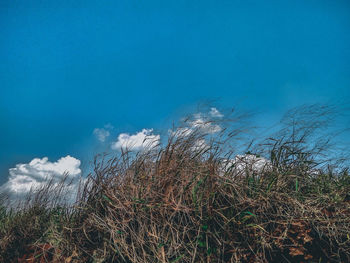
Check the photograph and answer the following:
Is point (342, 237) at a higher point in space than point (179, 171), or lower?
lower

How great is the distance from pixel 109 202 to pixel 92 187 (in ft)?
1.31

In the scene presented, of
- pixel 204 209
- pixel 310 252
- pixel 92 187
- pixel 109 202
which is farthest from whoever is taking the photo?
pixel 92 187

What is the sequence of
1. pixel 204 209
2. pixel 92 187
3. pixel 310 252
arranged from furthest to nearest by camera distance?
pixel 92 187 < pixel 204 209 < pixel 310 252

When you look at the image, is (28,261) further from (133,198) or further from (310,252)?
(310,252)

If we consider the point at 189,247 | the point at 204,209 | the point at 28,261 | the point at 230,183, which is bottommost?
the point at 28,261

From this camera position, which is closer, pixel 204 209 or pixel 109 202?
pixel 204 209

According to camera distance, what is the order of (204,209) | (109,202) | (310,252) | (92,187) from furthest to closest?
(92,187)
(109,202)
(204,209)
(310,252)

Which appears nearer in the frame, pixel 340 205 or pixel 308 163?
pixel 340 205

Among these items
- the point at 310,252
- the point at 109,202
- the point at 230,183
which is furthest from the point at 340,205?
the point at 109,202

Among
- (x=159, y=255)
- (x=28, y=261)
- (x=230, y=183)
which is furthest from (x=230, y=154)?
(x=28, y=261)

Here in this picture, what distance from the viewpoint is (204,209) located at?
2387 millimetres

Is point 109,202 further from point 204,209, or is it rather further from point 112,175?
point 204,209

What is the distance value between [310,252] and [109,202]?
186cm

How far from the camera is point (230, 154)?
9.66ft
